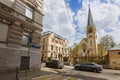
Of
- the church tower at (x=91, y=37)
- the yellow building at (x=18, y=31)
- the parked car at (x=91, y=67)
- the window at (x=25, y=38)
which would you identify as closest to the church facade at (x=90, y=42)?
the church tower at (x=91, y=37)

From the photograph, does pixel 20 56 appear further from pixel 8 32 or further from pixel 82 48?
pixel 82 48

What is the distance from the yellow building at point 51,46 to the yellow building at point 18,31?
30.7 m

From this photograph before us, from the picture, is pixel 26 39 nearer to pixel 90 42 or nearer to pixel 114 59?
pixel 114 59

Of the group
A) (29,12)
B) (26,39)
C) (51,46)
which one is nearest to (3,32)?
(26,39)

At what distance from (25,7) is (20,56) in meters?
5.89

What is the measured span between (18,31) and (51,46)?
36.7m

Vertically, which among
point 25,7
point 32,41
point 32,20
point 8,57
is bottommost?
point 8,57

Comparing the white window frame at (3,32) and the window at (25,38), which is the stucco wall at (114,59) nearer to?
the window at (25,38)

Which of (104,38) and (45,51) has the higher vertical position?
(104,38)

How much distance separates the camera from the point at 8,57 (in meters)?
12.1

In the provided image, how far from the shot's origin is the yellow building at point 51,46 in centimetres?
4825

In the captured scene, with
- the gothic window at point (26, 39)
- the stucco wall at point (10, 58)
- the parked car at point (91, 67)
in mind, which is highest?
the gothic window at point (26, 39)

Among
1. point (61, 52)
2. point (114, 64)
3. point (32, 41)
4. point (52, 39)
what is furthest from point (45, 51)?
point (32, 41)

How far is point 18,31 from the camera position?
13.5 meters
